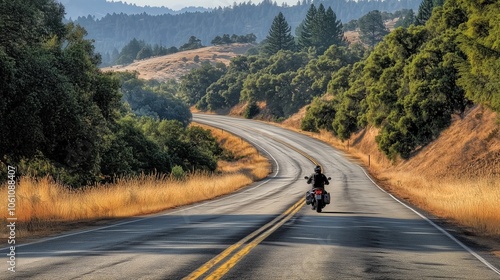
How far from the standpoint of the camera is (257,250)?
12219mm

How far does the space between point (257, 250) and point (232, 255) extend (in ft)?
3.17

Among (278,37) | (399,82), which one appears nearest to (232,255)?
(399,82)

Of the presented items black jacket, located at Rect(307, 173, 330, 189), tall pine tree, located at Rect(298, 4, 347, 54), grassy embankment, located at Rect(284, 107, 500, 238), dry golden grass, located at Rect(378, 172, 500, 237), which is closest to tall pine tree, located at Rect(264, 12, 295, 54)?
tall pine tree, located at Rect(298, 4, 347, 54)

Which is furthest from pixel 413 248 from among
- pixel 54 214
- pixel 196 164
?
pixel 196 164

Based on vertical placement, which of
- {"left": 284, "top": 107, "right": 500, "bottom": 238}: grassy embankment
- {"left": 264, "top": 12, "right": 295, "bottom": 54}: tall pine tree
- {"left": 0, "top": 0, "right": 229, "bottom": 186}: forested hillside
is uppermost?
{"left": 264, "top": 12, "right": 295, "bottom": 54}: tall pine tree

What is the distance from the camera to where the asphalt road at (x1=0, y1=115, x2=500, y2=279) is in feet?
32.0

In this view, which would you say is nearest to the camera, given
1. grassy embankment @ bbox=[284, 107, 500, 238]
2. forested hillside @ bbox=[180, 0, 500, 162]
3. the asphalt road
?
the asphalt road

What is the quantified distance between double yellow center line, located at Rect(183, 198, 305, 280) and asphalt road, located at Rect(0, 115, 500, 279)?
0.02 meters

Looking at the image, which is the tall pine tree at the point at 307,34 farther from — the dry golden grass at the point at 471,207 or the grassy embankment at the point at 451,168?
the dry golden grass at the point at 471,207

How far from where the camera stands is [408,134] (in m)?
56.9

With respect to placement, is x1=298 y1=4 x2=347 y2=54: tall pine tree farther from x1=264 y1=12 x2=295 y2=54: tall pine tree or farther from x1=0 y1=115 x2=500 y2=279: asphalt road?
x1=0 y1=115 x2=500 y2=279: asphalt road

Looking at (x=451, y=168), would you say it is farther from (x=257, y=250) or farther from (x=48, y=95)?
(x=257, y=250)

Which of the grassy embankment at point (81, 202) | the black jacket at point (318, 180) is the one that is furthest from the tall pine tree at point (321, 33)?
the black jacket at point (318, 180)

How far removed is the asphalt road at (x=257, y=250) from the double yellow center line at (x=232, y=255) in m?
0.02
